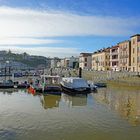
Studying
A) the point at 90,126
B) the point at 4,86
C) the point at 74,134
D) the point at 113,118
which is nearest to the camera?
the point at 74,134

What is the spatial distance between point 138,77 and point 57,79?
20.5m

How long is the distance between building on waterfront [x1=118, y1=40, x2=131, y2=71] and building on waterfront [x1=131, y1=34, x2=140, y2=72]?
10.1 ft

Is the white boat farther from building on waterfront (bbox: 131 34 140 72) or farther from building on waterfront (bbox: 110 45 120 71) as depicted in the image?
building on waterfront (bbox: 110 45 120 71)

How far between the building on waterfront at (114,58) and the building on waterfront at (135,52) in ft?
46.7

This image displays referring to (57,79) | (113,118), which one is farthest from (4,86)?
(113,118)

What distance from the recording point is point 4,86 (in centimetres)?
6881

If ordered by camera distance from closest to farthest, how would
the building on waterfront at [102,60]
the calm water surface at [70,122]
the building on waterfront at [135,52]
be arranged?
the calm water surface at [70,122] < the building on waterfront at [135,52] < the building on waterfront at [102,60]

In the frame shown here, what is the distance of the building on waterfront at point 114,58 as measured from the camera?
368ft

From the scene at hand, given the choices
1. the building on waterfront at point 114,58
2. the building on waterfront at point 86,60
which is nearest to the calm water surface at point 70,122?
the building on waterfront at point 114,58

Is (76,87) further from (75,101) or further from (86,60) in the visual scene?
(86,60)

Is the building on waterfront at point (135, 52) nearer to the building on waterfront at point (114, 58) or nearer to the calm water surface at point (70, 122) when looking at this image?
the building on waterfront at point (114, 58)

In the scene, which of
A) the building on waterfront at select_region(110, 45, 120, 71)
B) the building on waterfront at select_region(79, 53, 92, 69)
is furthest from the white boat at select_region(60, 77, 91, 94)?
the building on waterfront at select_region(79, 53, 92, 69)

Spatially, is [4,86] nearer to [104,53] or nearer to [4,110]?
[4,110]

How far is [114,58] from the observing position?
379 ft
